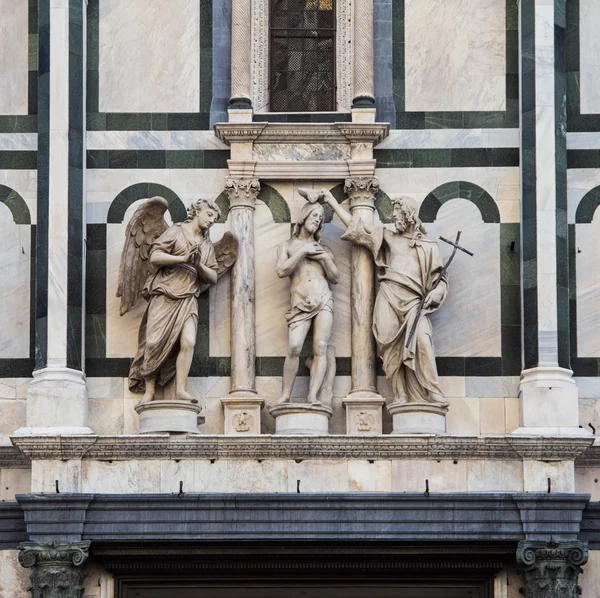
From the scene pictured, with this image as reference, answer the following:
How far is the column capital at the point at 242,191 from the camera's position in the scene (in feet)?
64.1

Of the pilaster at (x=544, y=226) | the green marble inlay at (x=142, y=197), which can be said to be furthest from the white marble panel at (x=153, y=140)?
the pilaster at (x=544, y=226)

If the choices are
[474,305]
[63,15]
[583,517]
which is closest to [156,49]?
[63,15]

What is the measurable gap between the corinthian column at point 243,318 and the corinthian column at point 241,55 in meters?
0.68

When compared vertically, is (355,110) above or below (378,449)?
above

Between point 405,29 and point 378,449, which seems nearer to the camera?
point 378,449

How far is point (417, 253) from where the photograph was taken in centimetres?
1920

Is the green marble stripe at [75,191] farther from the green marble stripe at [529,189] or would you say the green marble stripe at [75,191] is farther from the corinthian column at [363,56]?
the green marble stripe at [529,189]

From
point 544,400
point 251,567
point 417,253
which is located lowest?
point 251,567

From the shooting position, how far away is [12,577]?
1883 centimetres

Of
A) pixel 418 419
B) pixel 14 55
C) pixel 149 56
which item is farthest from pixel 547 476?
pixel 14 55

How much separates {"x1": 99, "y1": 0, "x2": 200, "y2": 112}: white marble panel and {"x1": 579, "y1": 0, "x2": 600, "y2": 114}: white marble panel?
126 inches

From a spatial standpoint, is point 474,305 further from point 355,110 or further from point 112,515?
point 112,515

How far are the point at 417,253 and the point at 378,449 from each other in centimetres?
164

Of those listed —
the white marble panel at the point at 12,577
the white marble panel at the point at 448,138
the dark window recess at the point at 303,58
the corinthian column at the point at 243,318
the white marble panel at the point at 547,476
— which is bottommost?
the white marble panel at the point at 12,577
